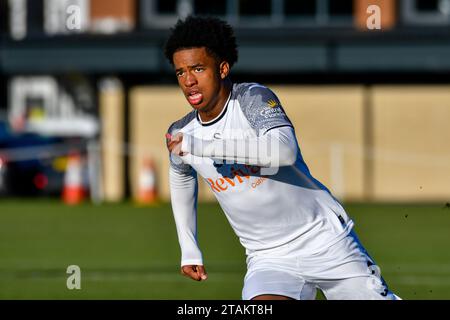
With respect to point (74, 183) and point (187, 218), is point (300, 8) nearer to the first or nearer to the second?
point (74, 183)

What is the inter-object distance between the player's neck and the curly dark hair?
0.15 meters

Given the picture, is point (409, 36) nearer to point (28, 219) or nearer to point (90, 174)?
point (90, 174)

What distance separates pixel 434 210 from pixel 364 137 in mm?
4675

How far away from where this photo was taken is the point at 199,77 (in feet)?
23.9

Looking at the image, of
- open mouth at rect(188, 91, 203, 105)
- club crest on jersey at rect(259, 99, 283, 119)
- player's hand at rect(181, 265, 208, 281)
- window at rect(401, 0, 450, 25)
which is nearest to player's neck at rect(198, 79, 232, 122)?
open mouth at rect(188, 91, 203, 105)

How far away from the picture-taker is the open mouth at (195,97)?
7297 millimetres

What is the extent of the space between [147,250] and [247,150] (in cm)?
1181

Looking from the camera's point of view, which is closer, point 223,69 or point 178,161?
point 223,69

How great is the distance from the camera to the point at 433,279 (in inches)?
582

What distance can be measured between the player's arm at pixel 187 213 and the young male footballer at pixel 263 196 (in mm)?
458

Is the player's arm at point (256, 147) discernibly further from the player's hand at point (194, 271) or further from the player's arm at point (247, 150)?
the player's hand at point (194, 271)

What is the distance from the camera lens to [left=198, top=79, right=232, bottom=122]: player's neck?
7430 millimetres

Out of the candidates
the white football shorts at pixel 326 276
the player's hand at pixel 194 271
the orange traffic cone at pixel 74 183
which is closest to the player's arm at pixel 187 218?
the player's hand at pixel 194 271

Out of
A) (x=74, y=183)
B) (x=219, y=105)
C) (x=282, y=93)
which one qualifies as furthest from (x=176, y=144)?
(x=282, y=93)
